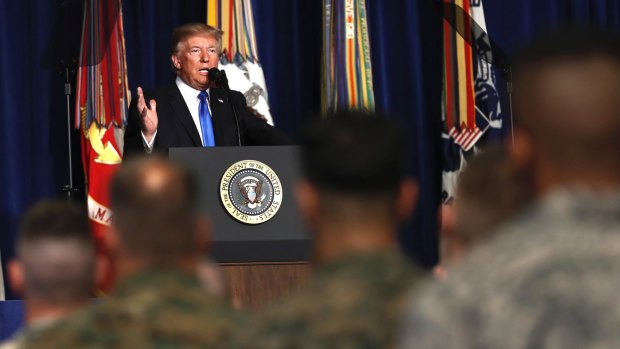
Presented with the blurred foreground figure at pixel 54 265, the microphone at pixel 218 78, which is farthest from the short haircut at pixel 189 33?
the blurred foreground figure at pixel 54 265

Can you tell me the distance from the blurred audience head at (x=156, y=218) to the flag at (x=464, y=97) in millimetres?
6305

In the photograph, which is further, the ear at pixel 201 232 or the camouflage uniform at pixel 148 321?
the ear at pixel 201 232

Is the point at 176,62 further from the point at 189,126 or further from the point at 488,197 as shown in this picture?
the point at 488,197

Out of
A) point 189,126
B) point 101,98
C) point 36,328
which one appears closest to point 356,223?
point 36,328

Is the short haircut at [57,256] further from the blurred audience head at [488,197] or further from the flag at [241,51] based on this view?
the flag at [241,51]

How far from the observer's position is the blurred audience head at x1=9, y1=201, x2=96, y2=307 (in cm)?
199

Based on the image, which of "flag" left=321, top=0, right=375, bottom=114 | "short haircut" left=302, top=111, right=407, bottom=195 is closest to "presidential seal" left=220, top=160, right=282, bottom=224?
"flag" left=321, top=0, right=375, bottom=114

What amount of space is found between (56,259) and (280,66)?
648cm

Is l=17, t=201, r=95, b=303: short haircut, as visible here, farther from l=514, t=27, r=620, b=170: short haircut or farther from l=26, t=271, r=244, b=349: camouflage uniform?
l=514, t=27, r=620, b=170: short haircut

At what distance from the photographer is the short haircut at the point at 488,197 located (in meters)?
1.96

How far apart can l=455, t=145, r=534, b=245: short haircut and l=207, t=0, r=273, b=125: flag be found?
212 inches

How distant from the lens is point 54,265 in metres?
2.00

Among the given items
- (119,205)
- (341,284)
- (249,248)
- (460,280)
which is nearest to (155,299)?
(119,205)

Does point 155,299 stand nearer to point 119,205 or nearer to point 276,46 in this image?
point 119,205
